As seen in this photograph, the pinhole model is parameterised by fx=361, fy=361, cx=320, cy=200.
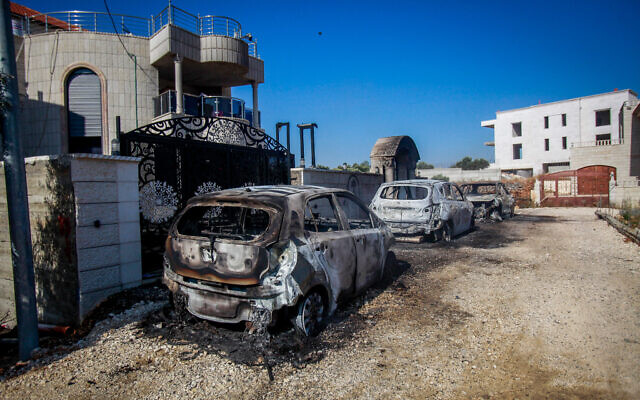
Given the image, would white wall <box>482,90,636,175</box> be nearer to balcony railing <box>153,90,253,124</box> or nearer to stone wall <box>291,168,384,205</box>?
stone wall <box>291,168,384,205</box>

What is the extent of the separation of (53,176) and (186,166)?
2145 millimetres

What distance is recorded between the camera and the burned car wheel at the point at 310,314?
364cm

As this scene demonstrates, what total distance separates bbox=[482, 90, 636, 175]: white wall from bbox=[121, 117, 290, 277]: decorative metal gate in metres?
48.3

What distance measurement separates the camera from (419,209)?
30.1 ft

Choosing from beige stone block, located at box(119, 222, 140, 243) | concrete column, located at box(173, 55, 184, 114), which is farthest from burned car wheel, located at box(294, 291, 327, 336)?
concrete column, located at box(173, 55, 184, 114)

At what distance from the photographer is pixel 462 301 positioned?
4910mm

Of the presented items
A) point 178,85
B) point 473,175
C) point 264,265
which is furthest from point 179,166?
point 473,175

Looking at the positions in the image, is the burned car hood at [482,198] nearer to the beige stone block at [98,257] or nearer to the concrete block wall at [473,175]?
the beige stone block at [98,257]

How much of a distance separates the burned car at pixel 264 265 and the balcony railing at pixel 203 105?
1314 centimetres

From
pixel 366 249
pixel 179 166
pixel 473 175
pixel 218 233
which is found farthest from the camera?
pixel 473 175

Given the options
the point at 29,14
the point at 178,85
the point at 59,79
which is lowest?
the point at 178,85

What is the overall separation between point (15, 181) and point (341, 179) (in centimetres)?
1005

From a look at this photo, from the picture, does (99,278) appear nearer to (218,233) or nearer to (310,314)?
(218,233)

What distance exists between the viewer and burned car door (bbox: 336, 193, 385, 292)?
15.7 ft
